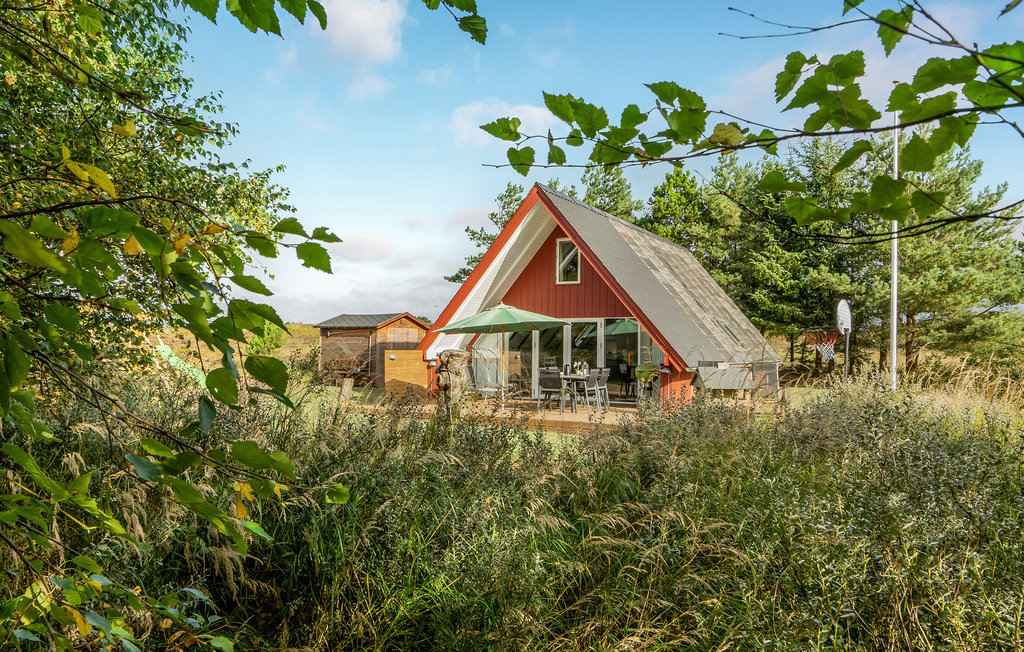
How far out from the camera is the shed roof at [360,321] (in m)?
21.1

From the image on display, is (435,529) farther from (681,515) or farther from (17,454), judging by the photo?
(17,454)

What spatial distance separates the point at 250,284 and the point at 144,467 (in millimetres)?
354

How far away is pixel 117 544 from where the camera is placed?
10.2 ft

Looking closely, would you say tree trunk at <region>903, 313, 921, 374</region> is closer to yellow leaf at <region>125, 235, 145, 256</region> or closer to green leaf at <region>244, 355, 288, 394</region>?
green leaf at <region>244, 355, 288, 394</region>

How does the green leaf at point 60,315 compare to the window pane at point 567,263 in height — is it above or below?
below

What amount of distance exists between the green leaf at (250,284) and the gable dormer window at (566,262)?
14.6 m

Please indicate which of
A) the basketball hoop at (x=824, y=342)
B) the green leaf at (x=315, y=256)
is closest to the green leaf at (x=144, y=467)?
the green leaf at (x=315, y=256)

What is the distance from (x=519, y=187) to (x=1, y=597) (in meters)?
28.9

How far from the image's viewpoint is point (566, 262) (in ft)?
50.9

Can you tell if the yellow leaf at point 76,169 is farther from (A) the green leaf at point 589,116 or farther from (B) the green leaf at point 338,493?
(A) the green leaf at point 589,116

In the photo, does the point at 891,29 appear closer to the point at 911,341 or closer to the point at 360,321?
the point at 360,321

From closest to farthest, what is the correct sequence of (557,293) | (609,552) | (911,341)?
(609,552)
(557,293)
(911,341)

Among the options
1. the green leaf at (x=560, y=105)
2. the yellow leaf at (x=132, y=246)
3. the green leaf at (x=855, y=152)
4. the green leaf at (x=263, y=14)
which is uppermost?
the green leaf at (x=263, y=14)

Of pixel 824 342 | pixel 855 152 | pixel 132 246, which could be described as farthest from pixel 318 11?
pixel 824 342
